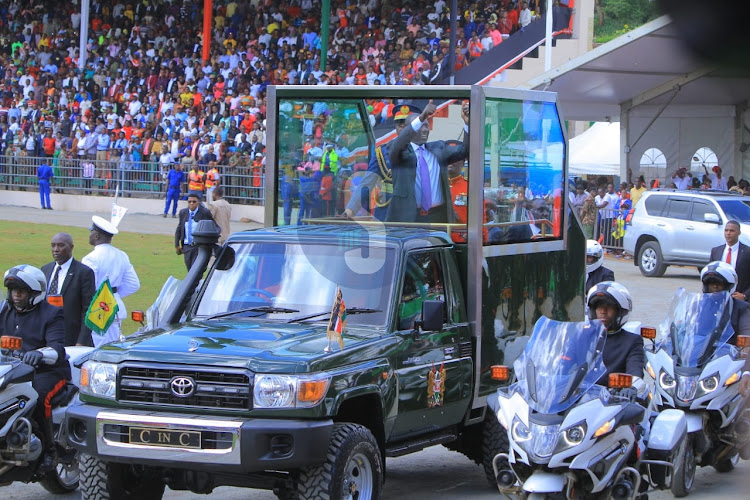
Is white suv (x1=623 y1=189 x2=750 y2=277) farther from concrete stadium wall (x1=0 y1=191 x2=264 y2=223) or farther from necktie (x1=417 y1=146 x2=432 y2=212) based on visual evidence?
necktie (x1=417 y1=146 x2=432 y2=212)

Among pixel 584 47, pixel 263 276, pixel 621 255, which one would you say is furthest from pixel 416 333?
pixel 584 47

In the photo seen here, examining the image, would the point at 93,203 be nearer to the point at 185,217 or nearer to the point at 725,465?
the point at 185,217

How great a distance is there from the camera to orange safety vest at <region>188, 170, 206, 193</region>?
29516 mm

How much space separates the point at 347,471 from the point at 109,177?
29.2 m

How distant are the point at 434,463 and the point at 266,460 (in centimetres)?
356

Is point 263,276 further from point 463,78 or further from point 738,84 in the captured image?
point 463,78

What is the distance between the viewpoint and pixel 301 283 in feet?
24.6

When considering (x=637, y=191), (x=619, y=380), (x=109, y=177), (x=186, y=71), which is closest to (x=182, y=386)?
(x=619, y=380)

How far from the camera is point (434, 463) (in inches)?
364

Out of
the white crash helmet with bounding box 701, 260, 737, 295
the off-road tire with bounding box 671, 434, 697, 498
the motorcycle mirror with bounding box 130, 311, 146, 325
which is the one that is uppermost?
the white crash helmet with bounding box 701, 260, 737, 295

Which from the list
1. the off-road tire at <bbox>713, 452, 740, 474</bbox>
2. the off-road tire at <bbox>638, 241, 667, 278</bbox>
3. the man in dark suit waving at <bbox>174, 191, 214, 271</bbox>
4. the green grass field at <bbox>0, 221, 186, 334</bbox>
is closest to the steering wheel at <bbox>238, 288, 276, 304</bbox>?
the off-road tire at <bbox>713, 452, 740, 474</bbox>

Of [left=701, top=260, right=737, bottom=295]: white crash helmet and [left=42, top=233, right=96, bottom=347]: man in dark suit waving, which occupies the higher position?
[left=701, top=260, right=737, bottom=295]: white crash helmet

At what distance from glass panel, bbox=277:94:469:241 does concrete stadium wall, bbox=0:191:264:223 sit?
21.3 metres

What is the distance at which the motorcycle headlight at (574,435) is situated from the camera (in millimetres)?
6059
